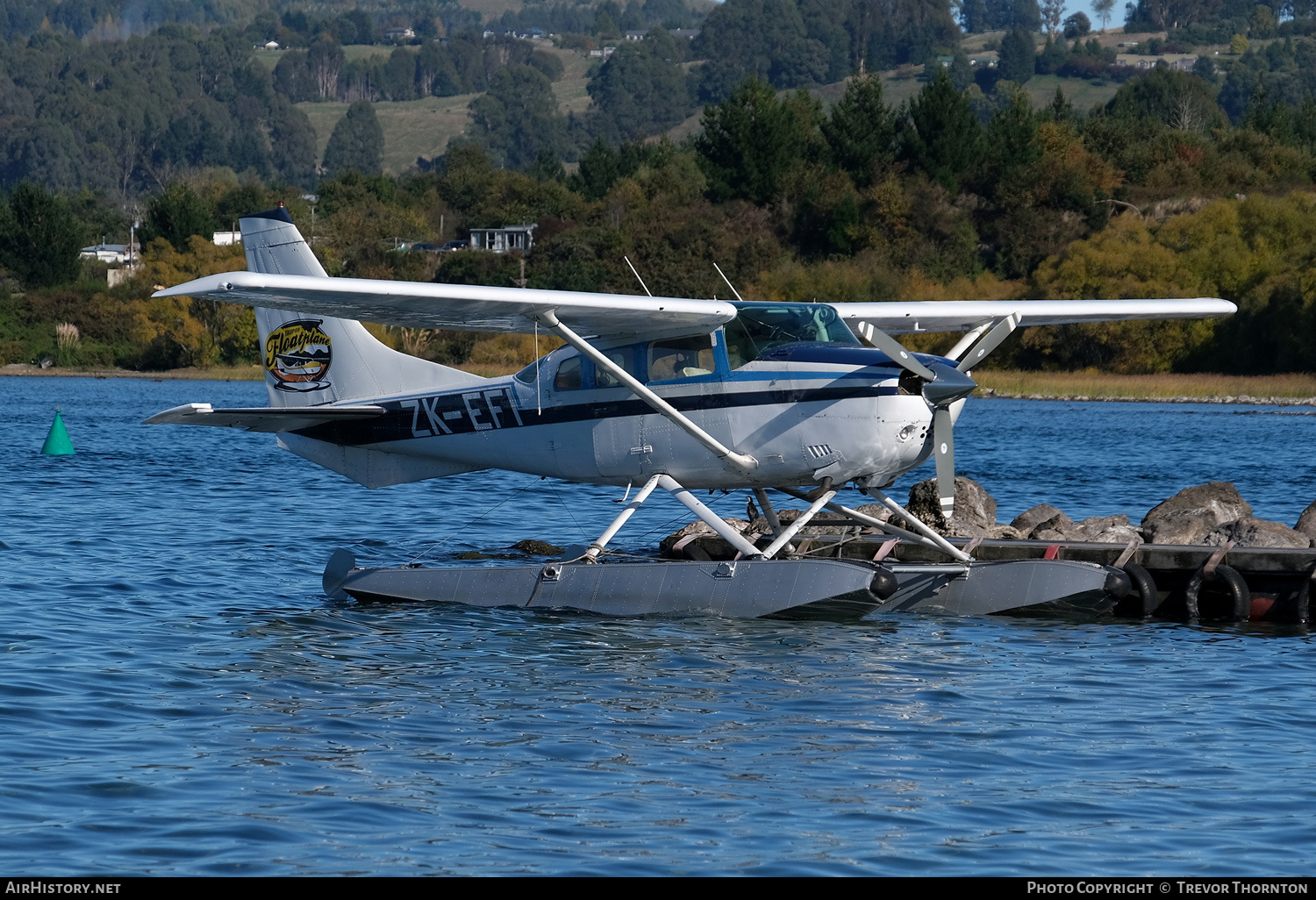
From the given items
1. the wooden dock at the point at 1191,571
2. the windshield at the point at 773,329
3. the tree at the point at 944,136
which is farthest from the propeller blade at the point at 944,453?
the tree at the point at 944,136

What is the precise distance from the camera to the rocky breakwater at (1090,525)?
1385 centimetres

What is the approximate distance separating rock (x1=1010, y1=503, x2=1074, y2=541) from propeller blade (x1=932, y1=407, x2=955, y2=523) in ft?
12.4

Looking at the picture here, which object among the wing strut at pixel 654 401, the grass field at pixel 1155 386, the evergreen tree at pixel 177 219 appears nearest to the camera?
the wing strut at pixel 654 401

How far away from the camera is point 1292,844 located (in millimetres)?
6609

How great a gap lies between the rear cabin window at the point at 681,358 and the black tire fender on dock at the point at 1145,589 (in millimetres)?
3788

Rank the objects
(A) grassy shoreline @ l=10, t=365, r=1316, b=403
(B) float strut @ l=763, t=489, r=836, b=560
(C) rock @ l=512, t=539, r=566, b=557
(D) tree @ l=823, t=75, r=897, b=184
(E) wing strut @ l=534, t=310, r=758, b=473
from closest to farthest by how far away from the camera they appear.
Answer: (E) wing strut @ l=534, t=310, r=758, b=473 < (B) float strut @ l=763, t=489, r=836, b=560 < (C) rock @ l=512, t=539, r=566, b=557 < (A) grassy shoreline @ l=10, t=365, r=1316, b=403 < (D) tree @ l=823, t=75, r=897, b=184

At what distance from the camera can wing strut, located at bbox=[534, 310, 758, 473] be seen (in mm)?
11156

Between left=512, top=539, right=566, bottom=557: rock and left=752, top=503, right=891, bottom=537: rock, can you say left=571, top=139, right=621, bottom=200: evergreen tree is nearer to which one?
left=512, top=539, right=566, bottom=557: rock

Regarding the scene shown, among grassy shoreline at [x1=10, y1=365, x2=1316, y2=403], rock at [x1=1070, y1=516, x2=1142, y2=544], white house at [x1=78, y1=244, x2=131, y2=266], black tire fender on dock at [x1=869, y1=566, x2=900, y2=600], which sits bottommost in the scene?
grassy shoreline at [x1=10, y1=365, x2=1316, y2=403]

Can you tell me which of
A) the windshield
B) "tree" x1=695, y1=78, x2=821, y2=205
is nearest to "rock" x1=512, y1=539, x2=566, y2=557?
the windshield

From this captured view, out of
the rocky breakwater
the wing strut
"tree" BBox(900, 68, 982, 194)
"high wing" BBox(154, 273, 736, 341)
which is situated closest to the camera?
"high wing" BBox(154, 273, 736, 341)

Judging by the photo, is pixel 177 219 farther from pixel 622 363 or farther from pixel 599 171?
pixel 622 363

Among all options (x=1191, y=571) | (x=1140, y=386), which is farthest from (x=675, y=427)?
(x=1140, y=386)

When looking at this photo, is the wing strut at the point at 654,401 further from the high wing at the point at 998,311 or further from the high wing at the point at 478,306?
the high wing at the point at 998,311
